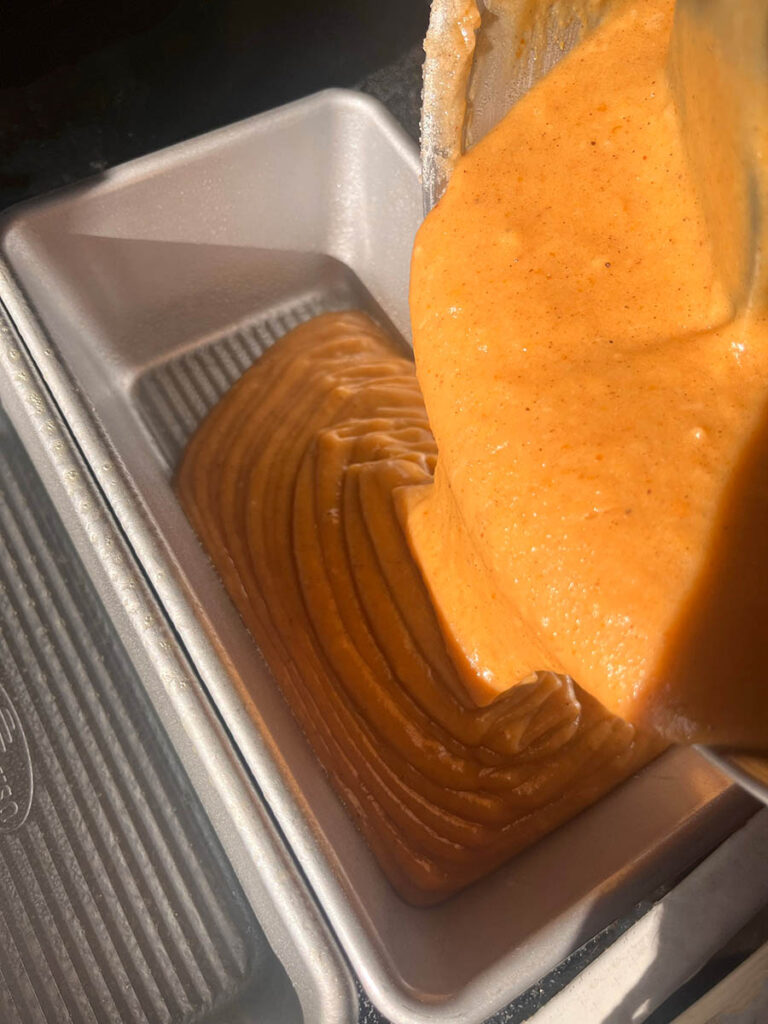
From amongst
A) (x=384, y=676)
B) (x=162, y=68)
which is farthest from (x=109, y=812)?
(x=162, y=68)

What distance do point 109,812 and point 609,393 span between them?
78 cm

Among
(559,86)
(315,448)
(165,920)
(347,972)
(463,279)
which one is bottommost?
(165,920)

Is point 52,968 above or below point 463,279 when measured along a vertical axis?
below

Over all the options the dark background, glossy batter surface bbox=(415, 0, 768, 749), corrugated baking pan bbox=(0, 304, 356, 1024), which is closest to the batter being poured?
glossy batter surface bbox=(415, 0, 768, 749)

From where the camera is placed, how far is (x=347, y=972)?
79cm

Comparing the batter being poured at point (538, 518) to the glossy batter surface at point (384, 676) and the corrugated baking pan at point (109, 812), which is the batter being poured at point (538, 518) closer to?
the glossy batter surface at point (384, 676)

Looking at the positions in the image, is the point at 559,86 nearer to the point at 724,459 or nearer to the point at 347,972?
the point at 724,459

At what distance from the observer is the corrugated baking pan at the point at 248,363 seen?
2.67 feet

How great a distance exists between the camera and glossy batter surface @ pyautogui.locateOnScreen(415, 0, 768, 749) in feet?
2.07

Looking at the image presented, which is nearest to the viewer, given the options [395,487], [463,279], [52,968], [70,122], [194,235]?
[463,279]

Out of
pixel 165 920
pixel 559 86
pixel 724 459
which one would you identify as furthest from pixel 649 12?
pixel 165 920

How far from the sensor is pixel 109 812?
3.57ft

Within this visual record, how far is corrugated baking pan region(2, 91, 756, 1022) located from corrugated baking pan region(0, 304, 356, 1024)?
0.03 metres

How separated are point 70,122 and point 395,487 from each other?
0.78m
